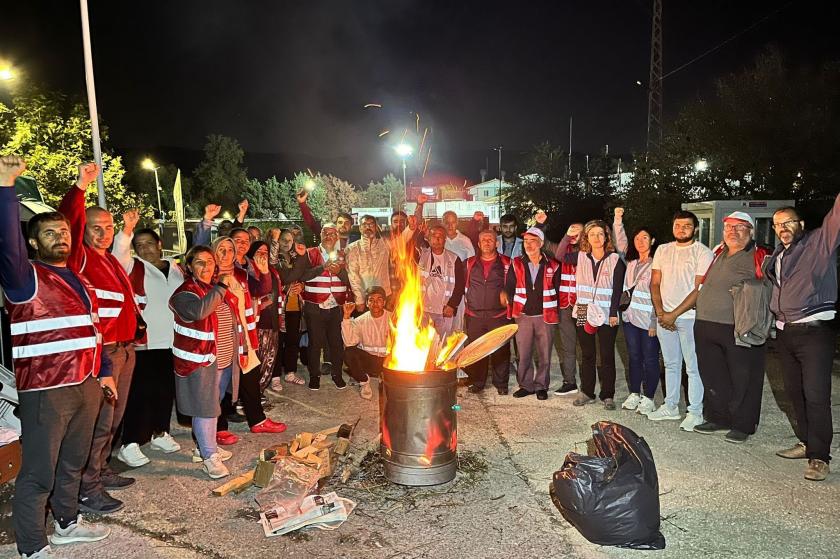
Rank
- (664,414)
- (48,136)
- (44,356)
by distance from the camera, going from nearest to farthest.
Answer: (44,356)
(664,414)
(48,136)

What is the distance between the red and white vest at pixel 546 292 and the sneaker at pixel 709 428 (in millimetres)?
1882

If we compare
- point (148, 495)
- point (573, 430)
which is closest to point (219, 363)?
point (148, 495)

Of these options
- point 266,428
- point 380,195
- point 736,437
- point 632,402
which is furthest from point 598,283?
point 380,195

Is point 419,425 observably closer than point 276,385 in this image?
Yes

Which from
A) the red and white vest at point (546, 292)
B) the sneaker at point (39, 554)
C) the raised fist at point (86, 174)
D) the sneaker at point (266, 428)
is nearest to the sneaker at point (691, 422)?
the red and white vest at point (546, 292)

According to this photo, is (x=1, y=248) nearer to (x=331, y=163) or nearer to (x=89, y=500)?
(x=89, y=500)

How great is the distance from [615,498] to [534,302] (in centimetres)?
339

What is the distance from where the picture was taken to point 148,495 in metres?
4.53

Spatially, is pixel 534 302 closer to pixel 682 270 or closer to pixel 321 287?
pixel 682 270

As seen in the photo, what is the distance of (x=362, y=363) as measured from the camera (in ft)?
22.7

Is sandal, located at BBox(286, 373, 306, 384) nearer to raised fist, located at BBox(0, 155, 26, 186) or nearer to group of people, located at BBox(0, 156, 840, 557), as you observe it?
group of people, located at BBox(0, 156, 840, 557)

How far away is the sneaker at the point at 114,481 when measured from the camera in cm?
462

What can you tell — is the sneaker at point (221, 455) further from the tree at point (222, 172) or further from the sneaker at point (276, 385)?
the tree at point (222, 172)

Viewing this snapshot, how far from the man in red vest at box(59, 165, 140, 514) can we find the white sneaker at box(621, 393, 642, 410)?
16.3ft
